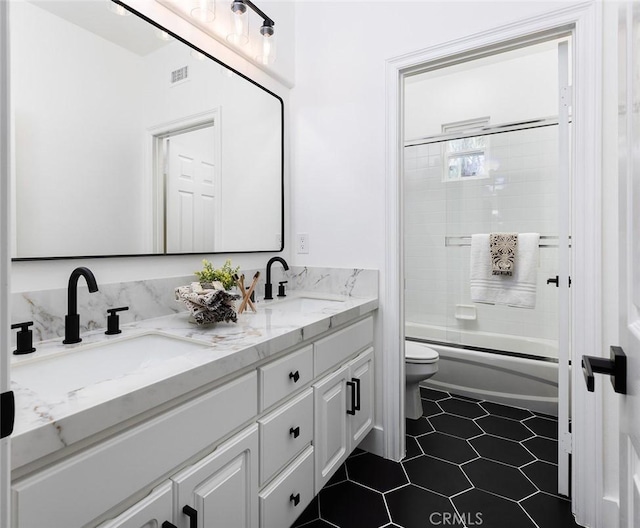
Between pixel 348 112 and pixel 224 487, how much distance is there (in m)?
1.79

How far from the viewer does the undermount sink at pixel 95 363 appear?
0.86 m

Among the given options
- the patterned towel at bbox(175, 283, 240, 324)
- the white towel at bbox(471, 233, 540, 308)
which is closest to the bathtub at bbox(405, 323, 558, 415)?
the white towel at bbox(471, 233, 540, 308)

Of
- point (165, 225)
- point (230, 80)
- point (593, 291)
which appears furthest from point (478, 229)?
point (165, 225)

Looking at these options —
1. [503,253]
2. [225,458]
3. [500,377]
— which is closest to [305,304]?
[225,458]

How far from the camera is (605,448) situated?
146 centimetres

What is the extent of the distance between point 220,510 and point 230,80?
5.72 ft

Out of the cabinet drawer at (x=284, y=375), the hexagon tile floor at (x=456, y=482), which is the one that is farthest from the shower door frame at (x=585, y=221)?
the cabinet drawer at (x=284, y=375)

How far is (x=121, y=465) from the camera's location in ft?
2.38

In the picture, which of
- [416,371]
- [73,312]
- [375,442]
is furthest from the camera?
[416,371]

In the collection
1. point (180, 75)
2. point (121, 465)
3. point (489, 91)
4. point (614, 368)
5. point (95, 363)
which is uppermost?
point (489, 91)

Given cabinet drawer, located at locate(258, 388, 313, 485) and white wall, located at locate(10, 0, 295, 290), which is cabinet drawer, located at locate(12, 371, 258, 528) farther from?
white wall, located at locate(10, 0, 295, 290)

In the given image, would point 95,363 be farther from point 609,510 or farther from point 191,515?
point 609,510

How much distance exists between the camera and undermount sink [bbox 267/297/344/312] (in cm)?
170
